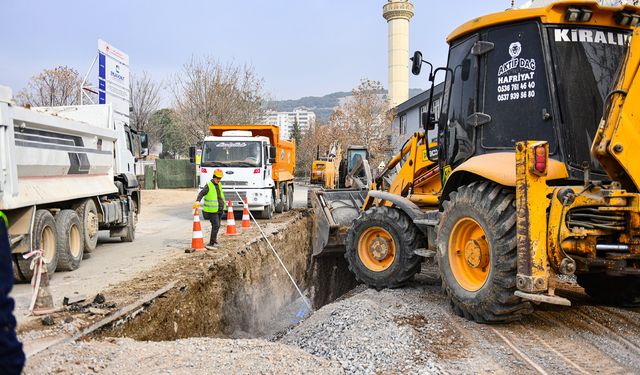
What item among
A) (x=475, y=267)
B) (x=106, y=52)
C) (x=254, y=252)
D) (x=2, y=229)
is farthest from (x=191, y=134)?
(x=2, y=229)

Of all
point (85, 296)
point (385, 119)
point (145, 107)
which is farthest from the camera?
point (385, 119)

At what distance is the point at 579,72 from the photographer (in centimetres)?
519

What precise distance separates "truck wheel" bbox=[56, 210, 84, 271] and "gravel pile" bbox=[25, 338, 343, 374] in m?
3.89

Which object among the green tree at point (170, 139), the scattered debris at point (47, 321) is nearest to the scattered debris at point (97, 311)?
the scattered debris at point (47, 321)

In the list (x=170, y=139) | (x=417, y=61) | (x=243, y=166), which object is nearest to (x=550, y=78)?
(x=417, y=61)

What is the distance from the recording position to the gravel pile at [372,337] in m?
4.43

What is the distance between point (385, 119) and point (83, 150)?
27.5 metres

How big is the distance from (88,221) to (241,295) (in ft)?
10.3

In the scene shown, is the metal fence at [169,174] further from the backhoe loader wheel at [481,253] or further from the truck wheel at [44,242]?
the backhoe loader wheel at [481,253]

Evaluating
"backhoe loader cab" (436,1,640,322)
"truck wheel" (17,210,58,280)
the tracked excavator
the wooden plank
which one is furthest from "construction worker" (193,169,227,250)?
"backhoe loader cab" (436,1,640,322)

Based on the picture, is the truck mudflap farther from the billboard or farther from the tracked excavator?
the billboard

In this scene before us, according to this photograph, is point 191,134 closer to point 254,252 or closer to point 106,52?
point 106,52

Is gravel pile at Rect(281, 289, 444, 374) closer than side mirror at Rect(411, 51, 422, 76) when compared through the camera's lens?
Yes

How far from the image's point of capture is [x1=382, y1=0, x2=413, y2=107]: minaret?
56.2 meters
